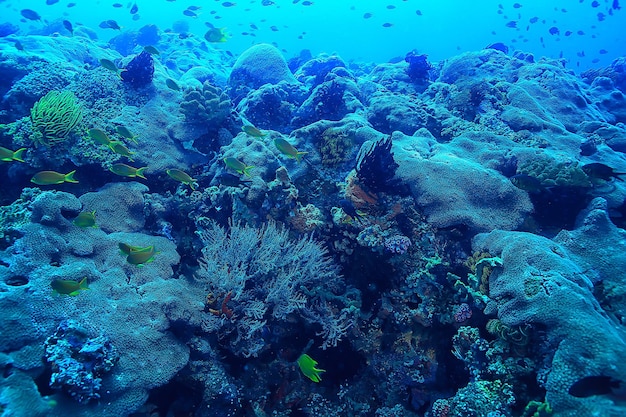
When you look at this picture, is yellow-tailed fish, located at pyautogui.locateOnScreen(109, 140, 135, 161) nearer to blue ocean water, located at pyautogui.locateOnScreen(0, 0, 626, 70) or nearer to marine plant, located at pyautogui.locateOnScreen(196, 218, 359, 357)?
marine plant, located at pyautogui.locateOnScreen(196, 218, 359, 357)

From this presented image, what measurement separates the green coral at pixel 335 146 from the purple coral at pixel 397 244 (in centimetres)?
227

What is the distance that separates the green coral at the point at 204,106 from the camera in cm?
694

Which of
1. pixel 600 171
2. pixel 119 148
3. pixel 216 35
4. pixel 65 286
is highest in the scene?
pixel 216 35

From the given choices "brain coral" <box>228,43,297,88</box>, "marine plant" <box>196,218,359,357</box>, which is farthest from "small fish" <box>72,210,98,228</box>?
"brain coral" <box>228,43,297,88</box>

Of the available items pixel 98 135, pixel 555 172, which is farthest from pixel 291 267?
pixel 555 172

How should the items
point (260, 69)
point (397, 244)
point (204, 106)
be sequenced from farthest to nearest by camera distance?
point (260, 69), point (204, 106), point (397, 244)

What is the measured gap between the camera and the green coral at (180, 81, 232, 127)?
22.8 ft

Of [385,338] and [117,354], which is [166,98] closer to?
[117,354]

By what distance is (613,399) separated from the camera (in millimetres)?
2850

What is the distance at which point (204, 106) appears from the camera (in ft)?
23.2

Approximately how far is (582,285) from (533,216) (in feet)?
6.22

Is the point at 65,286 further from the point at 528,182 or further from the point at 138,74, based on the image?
the point at 528,182

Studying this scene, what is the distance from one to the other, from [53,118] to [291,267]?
5.09 metres

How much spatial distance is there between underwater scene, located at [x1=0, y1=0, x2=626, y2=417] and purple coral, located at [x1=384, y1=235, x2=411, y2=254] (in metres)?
0.03
